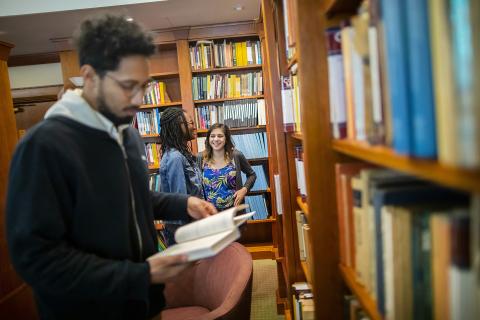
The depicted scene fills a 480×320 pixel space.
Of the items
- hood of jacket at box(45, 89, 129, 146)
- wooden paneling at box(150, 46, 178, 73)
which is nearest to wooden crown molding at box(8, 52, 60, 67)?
wooden paneling at box(150, 46, 178, 73)

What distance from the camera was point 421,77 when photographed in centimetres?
46

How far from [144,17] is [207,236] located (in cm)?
253

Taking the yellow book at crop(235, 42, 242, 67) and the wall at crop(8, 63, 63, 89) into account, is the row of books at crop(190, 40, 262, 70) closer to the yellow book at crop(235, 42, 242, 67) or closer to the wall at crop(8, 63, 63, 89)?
the yellow book at crop(235, 42, 242, 67)

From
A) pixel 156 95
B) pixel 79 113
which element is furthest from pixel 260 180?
pixel 79 113

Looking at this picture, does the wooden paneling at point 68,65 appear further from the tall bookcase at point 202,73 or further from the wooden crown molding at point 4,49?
the wooden crown molding at point 4,49

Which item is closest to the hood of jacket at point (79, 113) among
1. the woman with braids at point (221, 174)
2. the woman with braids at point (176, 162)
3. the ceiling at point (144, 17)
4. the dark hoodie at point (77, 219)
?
the dark hoodie at point (77, 219)

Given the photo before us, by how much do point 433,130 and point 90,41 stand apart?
93cm

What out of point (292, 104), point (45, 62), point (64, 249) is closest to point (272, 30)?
point (292, 104)

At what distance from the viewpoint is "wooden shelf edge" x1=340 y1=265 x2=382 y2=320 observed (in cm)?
72

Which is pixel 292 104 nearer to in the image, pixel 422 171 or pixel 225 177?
pixel 422 171

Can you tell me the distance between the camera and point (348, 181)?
85 centimetres

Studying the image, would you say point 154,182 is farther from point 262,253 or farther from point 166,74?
point 262,253

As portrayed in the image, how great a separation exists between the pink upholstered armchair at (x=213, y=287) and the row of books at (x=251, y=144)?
5.94 feet

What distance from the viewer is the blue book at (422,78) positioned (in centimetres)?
46
